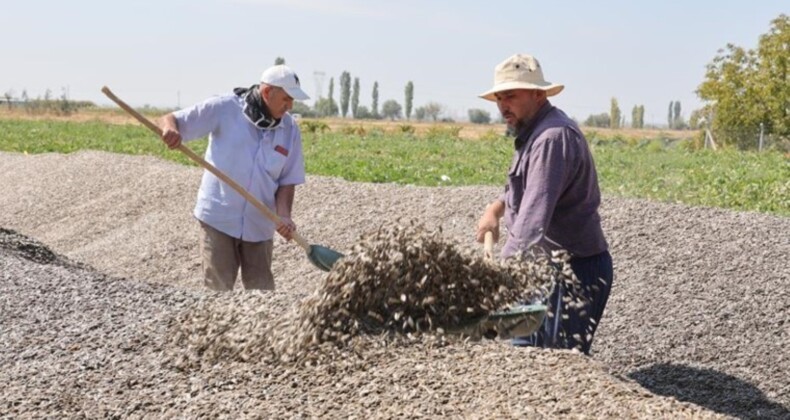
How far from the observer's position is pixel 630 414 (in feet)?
11.1

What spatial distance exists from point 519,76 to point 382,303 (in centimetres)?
110

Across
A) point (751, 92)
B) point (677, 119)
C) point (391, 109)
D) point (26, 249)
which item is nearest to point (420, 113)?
point (391, 109)

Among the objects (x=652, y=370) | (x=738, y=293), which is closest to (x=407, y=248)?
(x=652, y=370)

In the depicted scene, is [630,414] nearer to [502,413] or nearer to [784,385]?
[502,413]

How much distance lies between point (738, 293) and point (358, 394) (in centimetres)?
430

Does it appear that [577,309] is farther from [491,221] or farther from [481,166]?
[481,166]

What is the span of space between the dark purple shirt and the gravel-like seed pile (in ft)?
1.13

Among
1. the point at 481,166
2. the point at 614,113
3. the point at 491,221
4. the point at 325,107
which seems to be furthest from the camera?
the point at 325,107

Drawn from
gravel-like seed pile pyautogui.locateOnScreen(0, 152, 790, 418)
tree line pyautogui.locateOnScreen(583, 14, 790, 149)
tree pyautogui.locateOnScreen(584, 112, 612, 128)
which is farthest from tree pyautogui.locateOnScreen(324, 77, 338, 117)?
gravel-like seed pile pyautogui.locateOnScreen(0, 152, 790, 418)

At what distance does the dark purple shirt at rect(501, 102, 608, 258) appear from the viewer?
14.4 ft

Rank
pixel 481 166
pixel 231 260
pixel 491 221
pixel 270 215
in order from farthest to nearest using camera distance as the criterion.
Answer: pixel 481 166, pixel 231 260, pixel 270 215, pixel 491 221

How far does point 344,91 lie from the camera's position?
103 m

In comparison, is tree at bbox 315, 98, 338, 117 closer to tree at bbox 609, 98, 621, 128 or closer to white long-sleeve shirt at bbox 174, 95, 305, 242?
tree at bbox 609, 98, 621, 128

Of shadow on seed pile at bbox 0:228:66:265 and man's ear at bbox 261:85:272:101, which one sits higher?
man's ear at bbox 261:85:272:101
